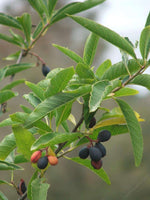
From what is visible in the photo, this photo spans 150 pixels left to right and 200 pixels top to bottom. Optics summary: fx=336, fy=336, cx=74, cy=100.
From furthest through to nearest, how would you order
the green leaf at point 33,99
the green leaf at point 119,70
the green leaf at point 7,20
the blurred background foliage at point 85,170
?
the blurred background foliage at point 85,170, the green leaf at point 7,20, the green leaf at point 33,99, the green leaf at point 119,70

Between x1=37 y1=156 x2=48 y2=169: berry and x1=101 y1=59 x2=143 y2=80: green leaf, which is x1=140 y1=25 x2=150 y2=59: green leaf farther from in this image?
x1=37 y1=156 x2=48 y2=169: berry

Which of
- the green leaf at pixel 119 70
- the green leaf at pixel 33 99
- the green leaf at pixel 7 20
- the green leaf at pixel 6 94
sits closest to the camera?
the green leaf at pixel 119 70

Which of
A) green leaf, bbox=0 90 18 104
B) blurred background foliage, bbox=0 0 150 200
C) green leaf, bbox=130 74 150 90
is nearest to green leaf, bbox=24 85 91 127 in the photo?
green leaf, bbox=130 74 150 90

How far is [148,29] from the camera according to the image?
67cm

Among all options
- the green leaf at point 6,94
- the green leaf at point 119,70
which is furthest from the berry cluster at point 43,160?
the green leaf at point 6,94

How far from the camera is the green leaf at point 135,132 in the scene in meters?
0.69

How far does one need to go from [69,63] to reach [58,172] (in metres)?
2.23

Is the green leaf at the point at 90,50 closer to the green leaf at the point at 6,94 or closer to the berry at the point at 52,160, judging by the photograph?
the berry at the point at 52,160

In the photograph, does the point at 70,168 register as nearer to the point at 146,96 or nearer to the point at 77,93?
the point at 146,96

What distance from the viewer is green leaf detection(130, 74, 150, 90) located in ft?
2.28

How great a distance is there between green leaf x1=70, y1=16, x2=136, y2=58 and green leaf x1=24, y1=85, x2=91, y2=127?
11cm

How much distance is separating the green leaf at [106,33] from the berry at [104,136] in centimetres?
18

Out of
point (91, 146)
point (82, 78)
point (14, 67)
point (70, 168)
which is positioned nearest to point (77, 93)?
point (82, 78)

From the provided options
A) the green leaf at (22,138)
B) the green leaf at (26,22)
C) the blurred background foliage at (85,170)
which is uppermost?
the green leaf at (26,22)
